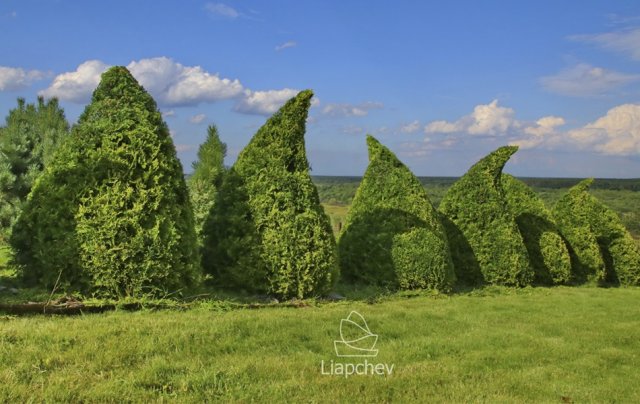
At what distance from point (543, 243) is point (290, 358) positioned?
11.3m

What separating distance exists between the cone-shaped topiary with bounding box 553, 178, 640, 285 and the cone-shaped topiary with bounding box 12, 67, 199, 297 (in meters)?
12.8

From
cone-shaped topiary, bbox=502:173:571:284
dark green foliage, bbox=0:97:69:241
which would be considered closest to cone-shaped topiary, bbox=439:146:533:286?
cone-shaped topiary, bbox=502:173:571:284

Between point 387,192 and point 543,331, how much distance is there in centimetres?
477

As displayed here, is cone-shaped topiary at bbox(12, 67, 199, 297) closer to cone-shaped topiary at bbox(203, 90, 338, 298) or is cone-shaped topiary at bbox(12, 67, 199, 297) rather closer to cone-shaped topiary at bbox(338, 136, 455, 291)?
cone-shaped topiary at bbox(203, 90, 338, 298)

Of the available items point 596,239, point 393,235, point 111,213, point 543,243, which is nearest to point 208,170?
point 393,235

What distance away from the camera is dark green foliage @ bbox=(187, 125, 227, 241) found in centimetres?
1427

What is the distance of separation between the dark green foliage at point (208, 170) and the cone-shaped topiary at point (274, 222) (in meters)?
5.05

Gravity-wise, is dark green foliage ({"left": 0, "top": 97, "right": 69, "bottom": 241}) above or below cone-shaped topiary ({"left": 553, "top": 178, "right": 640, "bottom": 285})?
above

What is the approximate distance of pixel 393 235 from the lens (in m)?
11.2

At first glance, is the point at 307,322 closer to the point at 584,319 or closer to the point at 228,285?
the point at 228,285

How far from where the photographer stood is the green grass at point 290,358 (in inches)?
170

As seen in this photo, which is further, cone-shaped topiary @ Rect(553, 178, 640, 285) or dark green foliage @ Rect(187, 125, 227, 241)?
cone-shaped topiary @ Rect(553, 178, 640, 285)

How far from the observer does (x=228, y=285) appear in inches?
360

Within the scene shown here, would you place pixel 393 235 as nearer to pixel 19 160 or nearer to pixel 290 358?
pixel 290 358
